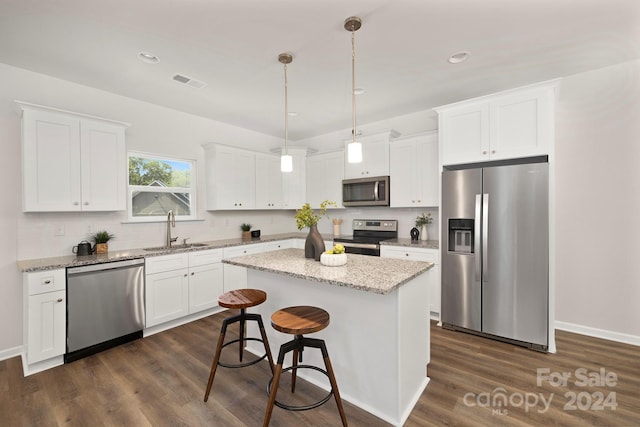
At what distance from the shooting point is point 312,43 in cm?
245

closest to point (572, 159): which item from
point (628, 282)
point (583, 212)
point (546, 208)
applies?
point (583, 212)

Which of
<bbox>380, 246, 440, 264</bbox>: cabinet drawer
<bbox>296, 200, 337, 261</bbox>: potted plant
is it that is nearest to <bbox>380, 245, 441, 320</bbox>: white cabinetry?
<bbox>380, 246, 440, 264</bbox>: cabinet drawer

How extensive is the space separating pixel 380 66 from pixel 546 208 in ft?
7.03

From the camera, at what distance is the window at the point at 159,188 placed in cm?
376

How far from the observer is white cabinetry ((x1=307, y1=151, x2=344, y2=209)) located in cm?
484

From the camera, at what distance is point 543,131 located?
9.25 ft

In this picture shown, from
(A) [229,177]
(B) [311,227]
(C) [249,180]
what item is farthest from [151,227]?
(B) [311,227]

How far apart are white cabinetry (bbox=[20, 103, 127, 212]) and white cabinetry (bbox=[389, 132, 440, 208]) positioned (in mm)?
3493

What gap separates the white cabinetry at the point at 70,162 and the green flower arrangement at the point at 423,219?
382 cm

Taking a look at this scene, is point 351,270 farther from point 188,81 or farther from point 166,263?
point 188,81

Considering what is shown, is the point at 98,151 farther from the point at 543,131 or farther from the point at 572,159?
the point at 572,159

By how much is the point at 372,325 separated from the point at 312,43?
2.32 meters

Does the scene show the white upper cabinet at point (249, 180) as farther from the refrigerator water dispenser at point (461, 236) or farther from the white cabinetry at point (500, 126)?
the refrigerator water dispenser at point (461, 236)

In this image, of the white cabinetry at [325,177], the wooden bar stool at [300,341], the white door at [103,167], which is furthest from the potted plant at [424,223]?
the white door at [103,167]
